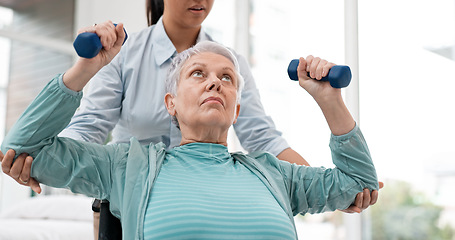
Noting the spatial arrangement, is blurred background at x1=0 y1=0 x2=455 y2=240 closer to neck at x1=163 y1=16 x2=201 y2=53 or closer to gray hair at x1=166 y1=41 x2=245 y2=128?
neck at x1=163 y1=16 x2=201 y2=53

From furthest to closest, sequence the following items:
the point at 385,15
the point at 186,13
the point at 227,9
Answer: the point at 227,9 → the point at 385,15 → the point at 186,13

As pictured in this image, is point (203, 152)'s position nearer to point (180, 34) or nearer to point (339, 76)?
point (339, 76)

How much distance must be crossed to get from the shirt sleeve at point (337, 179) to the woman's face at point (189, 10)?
0.59 m

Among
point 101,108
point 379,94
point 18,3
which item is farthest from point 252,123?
point 18,3

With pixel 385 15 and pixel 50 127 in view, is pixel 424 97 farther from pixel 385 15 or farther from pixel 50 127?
pixel 50 127

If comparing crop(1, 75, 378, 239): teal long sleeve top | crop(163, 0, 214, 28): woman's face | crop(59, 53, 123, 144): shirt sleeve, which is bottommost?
crop(1, 75, 378, 239): teal long sleeve top

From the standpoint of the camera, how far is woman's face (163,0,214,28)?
5.43 ft

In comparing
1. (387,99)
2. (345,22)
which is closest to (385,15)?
(345,22)

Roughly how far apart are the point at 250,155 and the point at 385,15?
2.40 metres

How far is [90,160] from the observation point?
1.29 m

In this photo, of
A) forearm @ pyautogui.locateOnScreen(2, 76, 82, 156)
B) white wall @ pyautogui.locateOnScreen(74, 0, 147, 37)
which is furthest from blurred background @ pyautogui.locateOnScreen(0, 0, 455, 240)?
forearm @ pyautogui.locateOnScreen(2, 76, 82, 156)

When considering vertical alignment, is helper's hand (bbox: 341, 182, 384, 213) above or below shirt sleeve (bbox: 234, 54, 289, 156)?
below

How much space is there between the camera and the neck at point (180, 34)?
1775 mm

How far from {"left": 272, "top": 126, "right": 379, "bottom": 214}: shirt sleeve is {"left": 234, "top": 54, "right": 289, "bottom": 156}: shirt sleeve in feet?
1.00
